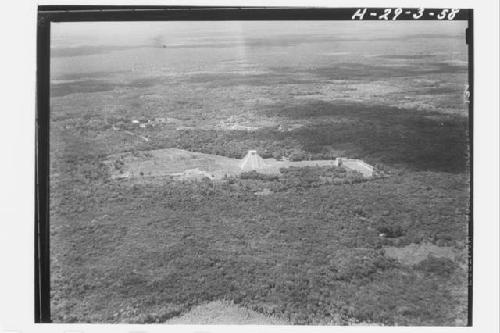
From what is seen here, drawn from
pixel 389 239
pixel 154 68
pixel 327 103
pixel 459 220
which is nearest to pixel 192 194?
pixel 154 68

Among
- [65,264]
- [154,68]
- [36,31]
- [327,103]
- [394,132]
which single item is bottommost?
[65,264]

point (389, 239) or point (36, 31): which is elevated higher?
point (36, 31)

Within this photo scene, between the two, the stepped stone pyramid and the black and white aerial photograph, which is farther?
the stepped stone pyramid

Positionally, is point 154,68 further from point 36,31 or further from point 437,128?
point 437,128

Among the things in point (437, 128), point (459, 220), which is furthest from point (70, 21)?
point (459, 220)

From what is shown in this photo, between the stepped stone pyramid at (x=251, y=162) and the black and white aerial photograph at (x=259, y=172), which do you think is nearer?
the black and white aerial photograph at (x=259, y=172)
